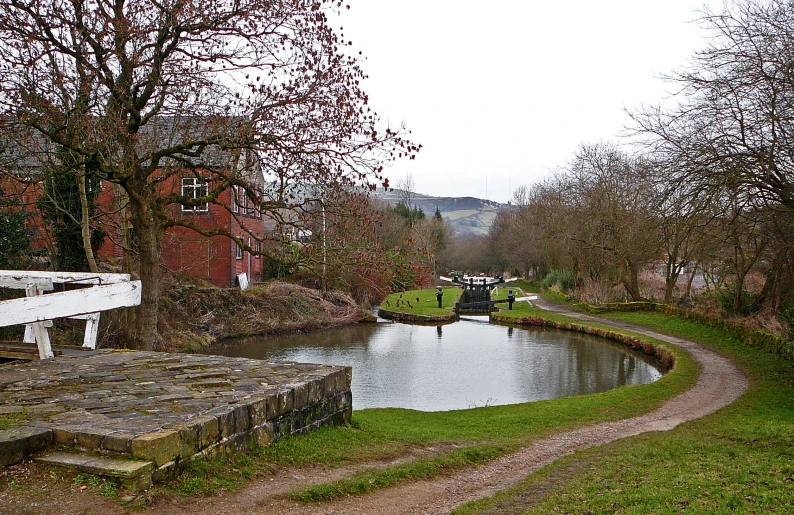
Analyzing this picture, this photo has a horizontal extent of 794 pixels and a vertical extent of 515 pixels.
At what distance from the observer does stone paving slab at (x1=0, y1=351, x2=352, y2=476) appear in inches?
173

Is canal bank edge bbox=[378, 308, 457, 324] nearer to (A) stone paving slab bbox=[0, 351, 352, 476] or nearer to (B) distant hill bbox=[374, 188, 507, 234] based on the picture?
(A) stone paving slab bbox=[0, 351, 352, 476]

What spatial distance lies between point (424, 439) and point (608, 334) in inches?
715

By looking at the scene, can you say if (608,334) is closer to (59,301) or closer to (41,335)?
(41,335)

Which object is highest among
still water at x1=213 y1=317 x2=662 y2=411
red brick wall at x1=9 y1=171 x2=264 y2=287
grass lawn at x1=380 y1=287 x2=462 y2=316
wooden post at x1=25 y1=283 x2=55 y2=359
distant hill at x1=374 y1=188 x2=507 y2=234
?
distant hill at x1=374 y1=188 x2=507 y2=234

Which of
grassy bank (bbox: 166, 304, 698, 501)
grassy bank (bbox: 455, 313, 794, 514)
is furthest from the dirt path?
grassy bank (bbox: 455, 313, 794, 514)

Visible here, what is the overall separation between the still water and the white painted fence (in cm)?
669

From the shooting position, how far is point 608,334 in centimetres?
2400

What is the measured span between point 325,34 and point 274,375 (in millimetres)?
5457

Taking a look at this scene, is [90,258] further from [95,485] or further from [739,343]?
[739,343]


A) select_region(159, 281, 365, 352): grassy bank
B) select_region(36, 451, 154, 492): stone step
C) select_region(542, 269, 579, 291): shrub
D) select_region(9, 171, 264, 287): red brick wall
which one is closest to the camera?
select_region(36, 451, 154, 492): stone step

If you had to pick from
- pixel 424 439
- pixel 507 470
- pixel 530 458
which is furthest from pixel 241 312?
pixel 507 470

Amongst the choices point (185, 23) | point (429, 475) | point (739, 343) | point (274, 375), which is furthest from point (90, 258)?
point (739, 343)

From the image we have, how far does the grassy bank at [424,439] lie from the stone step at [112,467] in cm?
28

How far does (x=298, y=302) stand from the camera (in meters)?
27.0
